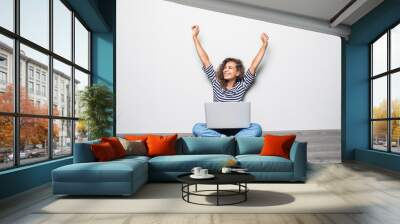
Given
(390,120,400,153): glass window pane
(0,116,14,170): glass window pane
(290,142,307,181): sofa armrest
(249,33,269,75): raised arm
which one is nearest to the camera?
(0,116,14,170): glass window pane

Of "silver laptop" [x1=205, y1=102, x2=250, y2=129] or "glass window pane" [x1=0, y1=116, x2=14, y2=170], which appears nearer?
"glass window pane" [x1=0, y1=116, x2=14, y2=170]

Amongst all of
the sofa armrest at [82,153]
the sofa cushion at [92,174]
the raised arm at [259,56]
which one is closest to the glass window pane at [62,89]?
the sofa armrest at [82,153]

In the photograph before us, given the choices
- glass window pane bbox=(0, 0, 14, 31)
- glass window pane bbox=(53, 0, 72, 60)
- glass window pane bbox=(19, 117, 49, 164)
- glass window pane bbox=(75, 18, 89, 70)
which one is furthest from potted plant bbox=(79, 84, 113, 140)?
glass window pane bbox=(0, 0, 14, 31)

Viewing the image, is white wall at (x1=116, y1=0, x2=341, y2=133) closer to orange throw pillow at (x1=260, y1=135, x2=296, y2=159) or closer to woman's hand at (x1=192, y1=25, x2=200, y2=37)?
woman's hand at (x1=192, y1=25, x2=200, y2=37)

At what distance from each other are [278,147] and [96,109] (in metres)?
3.76

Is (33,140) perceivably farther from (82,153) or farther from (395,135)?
(395,135)

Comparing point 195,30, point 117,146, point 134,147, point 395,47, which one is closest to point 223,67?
point 195,30

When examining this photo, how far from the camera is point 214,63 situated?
8.44m

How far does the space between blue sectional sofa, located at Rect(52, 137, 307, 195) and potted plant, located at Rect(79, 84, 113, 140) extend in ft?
6.41

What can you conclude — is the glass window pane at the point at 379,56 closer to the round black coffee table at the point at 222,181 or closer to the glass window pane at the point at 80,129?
the round black coffee table at the point at 222,181

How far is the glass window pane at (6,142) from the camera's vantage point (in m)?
4.71

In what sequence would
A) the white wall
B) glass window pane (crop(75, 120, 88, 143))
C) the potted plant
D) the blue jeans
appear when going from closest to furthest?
glass window pane (crop(75, 120, 88, 143)) < the potted plant < the blue jeans < the white wall

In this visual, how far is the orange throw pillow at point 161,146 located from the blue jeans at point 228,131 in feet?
4.84

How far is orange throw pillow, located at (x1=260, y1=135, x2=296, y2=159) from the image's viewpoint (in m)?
6.24
